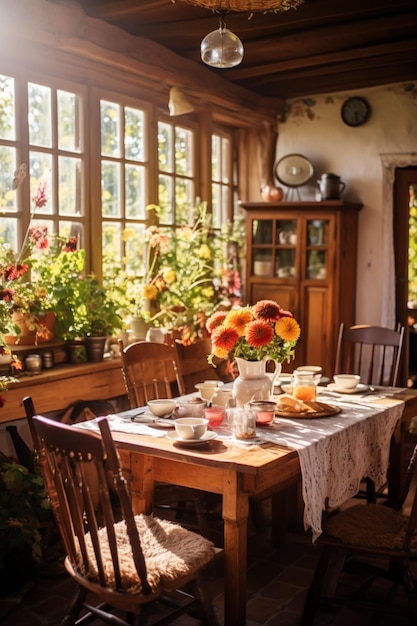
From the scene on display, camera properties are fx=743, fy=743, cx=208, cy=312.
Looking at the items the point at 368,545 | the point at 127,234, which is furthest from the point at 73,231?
the point at 368,545

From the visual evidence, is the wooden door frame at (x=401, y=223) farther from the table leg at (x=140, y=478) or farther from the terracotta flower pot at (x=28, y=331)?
the table leg at (x=140, y=478)

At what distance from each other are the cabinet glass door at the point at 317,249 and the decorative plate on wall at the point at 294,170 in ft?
1.70

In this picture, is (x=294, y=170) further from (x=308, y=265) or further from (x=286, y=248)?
(x=308, y=265)

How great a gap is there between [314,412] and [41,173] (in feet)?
7.16

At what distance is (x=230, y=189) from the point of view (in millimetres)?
6445

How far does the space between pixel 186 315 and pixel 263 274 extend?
4.40 ft

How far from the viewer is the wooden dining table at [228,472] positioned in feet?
8.25

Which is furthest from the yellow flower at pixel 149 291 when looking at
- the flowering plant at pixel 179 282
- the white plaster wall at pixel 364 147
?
the white plaster wall at pixel 364 147

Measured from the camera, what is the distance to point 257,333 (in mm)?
3039

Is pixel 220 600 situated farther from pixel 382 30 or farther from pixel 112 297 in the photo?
pixel 382 30

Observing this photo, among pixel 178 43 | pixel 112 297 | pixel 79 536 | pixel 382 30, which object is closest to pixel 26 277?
pixel 112 297

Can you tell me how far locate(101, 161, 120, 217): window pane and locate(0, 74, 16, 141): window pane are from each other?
78cm

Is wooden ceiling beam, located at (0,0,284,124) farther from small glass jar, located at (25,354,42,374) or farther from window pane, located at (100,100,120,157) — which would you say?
small glass jar, located at (25,354,42,374)

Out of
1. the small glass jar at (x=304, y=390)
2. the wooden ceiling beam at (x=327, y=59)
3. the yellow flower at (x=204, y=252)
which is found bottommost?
the small glass jar at (x=304, y=390)
